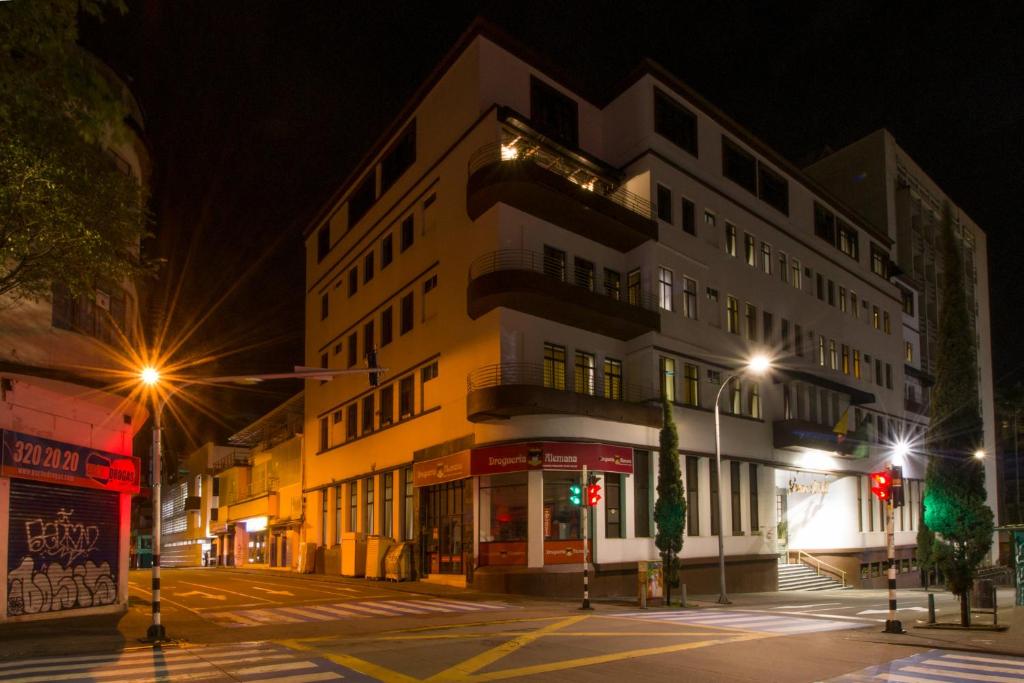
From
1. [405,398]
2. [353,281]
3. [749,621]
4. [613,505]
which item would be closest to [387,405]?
[405,398]

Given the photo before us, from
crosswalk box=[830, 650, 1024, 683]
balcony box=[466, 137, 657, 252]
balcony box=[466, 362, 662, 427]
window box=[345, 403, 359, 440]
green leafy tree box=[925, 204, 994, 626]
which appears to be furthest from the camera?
window box=[345, 403, 359, 440]

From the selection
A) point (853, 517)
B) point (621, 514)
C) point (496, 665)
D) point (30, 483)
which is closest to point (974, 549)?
point (496, 665)

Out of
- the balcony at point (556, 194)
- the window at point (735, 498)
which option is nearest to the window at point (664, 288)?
the balcony at point (556, 194)

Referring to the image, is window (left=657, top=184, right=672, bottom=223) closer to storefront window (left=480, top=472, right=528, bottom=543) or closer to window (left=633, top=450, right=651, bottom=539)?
window (left=633, top=450, right=651, bottom=539)

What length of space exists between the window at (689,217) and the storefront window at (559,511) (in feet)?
47.1

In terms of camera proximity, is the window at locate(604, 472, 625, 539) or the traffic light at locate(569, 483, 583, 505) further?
the window at locate(604, 472, 625, 539)

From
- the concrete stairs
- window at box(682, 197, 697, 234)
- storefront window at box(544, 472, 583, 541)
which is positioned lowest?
the concrete stairs

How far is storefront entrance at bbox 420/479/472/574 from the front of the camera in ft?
113

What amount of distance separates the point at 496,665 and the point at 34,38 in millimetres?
11360

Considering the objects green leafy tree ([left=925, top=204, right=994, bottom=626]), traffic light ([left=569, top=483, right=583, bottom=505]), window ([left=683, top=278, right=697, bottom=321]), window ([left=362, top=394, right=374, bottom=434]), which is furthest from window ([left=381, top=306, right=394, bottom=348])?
green leafy tree ([left=925, top=204, right=994, bottom=626])

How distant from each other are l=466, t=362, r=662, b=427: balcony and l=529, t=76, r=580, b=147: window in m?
10.5

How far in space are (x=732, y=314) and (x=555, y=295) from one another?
14.2 meters

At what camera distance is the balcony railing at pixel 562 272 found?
108ft

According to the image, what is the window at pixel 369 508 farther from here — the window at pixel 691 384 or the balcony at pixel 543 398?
the window at pixel 691 384
